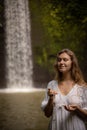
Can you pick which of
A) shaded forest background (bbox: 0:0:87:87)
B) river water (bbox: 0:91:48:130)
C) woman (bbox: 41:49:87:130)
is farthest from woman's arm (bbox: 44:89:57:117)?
shaded forest background (bbox: 0:0:87:87)

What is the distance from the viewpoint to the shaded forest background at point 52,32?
4.25 metres

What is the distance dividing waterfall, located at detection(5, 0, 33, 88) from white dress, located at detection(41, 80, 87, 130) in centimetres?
274

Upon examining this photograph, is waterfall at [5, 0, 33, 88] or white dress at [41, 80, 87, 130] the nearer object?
white dress at [41, 80, 87, 130]

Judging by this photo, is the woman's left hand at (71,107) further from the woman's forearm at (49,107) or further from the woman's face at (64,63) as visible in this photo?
the woman's face at (64,63)

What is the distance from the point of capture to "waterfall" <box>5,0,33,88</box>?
4.38 m

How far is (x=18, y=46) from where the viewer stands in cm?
460

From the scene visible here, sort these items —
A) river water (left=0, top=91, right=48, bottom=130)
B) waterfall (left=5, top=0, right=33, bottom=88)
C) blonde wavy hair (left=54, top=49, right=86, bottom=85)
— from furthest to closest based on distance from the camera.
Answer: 1. waterfall (left=5, top=0, right=33, bottom=88)
2. river water (left=0, top=91, right=48, bottom=130)
3. blonde wavy hair (left=54, top=49, right=86, bottom=85)

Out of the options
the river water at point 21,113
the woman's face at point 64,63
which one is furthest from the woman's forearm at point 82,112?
the river water at point 21,113

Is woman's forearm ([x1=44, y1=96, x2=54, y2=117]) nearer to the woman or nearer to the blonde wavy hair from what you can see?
the woman

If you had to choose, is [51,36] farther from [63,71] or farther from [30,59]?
[63,71]

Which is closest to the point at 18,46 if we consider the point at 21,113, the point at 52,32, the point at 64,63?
the point at 52,32

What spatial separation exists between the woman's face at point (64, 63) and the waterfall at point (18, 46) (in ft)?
8.72

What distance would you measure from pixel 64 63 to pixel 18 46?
9.66ft

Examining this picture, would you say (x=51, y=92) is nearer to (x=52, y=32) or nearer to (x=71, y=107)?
(x=71, y=107)
